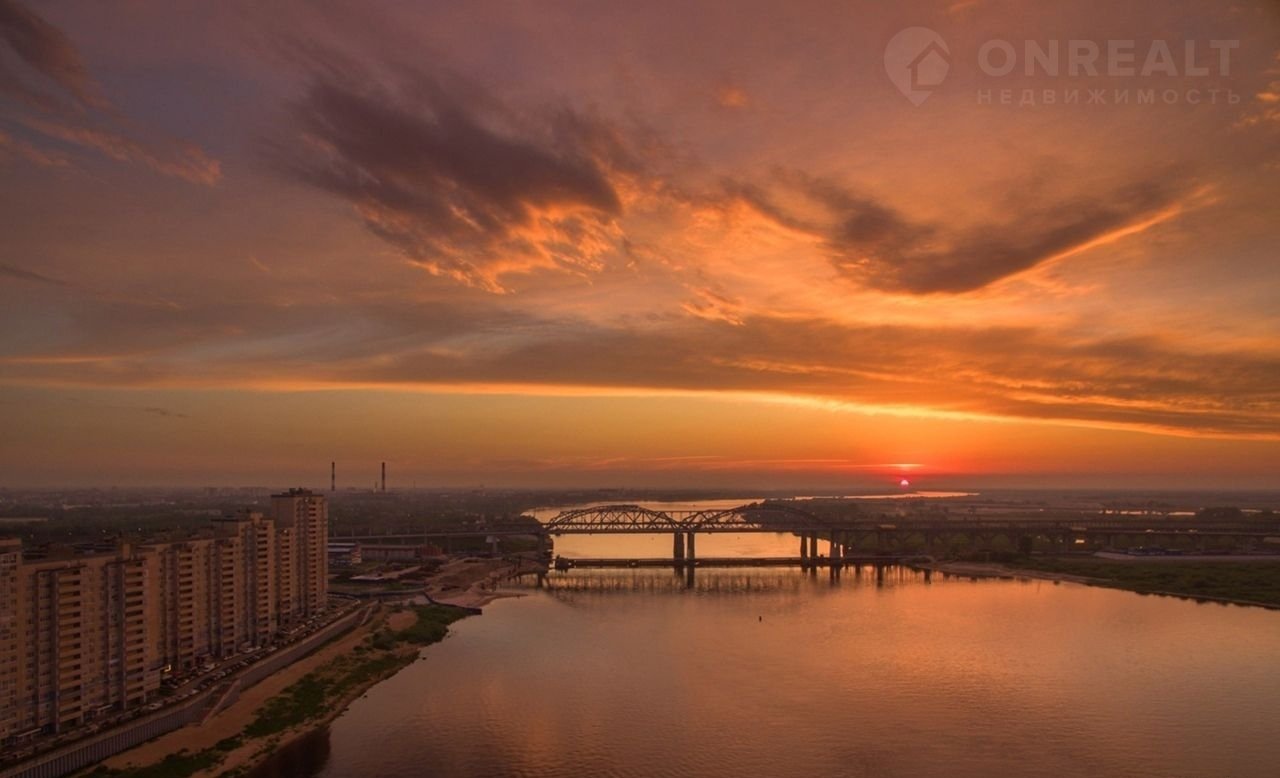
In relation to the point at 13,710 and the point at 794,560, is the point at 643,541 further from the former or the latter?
the point at 13,710

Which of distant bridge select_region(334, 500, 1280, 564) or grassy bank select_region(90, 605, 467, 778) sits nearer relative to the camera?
grassy bank select_region(90, 605, 467, 778)

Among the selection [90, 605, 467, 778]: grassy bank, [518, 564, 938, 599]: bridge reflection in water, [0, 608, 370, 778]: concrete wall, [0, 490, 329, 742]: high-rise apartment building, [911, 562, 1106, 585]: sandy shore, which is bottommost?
[911, 562, 1106, 585]: sandy shore

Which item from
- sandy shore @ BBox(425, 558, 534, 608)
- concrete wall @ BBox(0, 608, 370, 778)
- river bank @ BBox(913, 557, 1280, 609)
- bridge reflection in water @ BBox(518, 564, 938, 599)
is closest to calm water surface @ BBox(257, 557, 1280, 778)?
concrete wall @ BBox(0, 608, 370, 778)

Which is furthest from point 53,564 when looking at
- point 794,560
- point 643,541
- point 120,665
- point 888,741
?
point 643,541

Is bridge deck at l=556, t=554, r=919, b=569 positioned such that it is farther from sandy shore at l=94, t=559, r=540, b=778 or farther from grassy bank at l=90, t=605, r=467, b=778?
grassy bank at l=90, t=605, r=467, b=778

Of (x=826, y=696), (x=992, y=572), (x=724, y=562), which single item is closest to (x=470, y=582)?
(x=724, y=562)

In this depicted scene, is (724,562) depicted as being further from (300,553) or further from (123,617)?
(123,617)

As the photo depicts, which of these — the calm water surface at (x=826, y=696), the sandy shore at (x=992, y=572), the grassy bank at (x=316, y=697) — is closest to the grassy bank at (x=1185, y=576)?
the sandy shore at (x=992, y=572)
